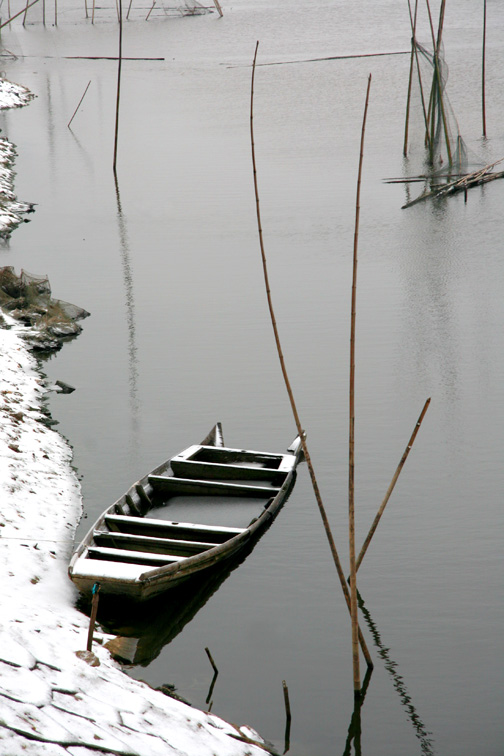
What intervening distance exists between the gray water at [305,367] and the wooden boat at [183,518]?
412 millimetres

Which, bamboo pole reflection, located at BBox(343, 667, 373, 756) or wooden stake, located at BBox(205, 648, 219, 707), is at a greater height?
wooden stake, located at BBox(205, 648, 219, 707)

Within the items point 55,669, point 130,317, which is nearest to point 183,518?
point 55,669

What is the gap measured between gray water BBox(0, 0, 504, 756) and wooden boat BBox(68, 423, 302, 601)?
16.2 inches

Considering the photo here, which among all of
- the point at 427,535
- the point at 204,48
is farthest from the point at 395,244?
the point at 204,48

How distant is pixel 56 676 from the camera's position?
16.4ft

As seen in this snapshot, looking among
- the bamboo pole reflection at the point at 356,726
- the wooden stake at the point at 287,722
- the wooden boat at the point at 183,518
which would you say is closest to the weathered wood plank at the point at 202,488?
the wooden boat at the point at 183,518

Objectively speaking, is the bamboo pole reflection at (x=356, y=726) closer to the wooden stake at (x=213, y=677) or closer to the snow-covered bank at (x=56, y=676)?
the snow-covered bank at (x=56, y=676)

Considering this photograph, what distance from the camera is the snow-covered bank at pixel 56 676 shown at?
172 inches

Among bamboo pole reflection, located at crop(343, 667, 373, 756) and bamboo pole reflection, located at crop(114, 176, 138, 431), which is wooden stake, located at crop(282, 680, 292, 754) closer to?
bamboo pole reflection, located at crop(343, 667, 373, 756)

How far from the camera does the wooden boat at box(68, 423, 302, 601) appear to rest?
7004mm

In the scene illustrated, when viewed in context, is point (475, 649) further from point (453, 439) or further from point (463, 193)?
point (463, 193)

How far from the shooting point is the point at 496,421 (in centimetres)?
1105

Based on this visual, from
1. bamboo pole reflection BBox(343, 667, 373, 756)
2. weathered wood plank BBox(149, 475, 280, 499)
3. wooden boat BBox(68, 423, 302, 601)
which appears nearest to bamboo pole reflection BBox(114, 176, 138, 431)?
wooden boat BBox(68, 423, 302, 601)

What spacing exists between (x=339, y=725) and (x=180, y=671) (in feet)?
4.28
